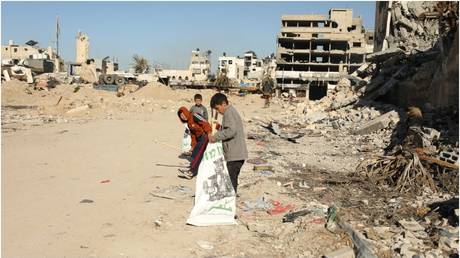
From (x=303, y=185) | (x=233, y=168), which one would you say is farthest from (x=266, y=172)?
(x=233, y=168)

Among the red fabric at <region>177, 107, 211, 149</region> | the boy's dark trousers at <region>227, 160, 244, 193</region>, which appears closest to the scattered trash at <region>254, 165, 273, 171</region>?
the red fabric at <region>177, 107, 211, 149</region>

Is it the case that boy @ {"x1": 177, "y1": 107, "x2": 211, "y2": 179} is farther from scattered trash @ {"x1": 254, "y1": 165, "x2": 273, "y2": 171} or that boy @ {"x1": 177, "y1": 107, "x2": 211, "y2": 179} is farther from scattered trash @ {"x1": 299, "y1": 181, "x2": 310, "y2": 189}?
scattered trash @ {"x1": 299, "y1": 181, "x2": 310, "y2": 189}

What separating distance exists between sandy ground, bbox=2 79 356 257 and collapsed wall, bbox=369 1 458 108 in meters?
3.87

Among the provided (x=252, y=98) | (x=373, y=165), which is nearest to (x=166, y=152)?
(x=373, y=165)

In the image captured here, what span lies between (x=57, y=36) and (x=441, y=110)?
59043 millimetres

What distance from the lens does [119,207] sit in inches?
221

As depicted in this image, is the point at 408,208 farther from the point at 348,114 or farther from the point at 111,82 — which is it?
the point at 111,82

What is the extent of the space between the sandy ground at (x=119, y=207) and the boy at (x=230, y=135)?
75 centimetres

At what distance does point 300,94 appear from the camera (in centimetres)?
5344

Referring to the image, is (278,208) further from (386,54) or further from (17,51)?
(17,51)

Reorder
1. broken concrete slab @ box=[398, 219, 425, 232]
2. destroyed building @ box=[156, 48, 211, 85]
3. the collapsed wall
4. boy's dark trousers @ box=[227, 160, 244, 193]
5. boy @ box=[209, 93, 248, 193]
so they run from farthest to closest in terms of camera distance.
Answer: destroyed building @ box=[156, 48, 211, 85] → the collapsed wall → boy's dark trousers @ box=[227, 160, 244, 193] → boy @ box=[209, 93, 248, 193] → broken concrete slab @ box=[398, 219, 425, 232]

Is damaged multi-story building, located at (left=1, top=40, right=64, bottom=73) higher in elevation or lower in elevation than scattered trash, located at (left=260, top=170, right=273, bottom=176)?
higher

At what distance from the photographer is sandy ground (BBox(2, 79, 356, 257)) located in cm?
433

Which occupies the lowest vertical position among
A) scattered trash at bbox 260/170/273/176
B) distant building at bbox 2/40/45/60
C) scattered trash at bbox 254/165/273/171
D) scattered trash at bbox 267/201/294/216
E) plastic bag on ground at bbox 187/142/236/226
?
scattered trash at bbox 267/201/294/216
